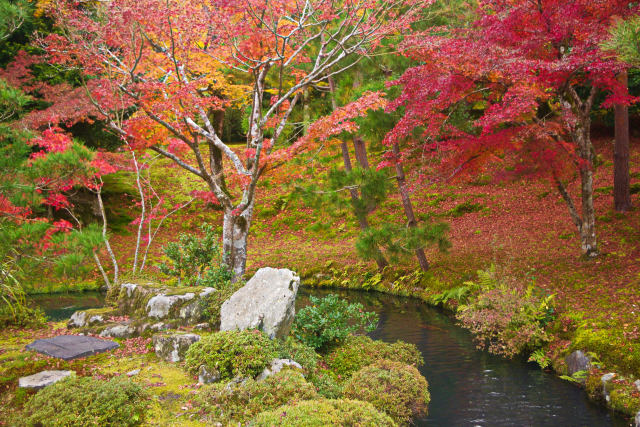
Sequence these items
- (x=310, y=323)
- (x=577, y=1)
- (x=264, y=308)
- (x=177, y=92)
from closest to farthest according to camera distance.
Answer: (x=264, y=308) → (x=310, y=323) → (x=577, y=1) → (x=177, y=92)

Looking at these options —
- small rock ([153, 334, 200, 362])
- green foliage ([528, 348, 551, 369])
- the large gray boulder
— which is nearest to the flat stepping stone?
small rock ([153, 334, 200, 362])

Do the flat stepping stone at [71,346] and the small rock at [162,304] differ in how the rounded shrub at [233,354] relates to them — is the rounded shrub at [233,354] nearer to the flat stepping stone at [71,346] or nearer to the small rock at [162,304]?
the flat stepping stone at [71,346]

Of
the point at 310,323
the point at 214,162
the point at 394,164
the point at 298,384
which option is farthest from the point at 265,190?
the point at 298,384

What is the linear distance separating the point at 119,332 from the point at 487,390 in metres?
5.74

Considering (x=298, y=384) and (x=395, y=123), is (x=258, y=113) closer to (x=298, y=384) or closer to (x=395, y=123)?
(x=395, y=123)

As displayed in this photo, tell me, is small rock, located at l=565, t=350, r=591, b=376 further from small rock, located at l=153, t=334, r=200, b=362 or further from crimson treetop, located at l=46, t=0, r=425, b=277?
crimson treetop, located at l=46, t=0, r=425, b=277

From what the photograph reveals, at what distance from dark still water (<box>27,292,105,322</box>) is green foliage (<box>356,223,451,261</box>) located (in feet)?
27.8

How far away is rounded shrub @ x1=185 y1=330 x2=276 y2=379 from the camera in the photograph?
488 centimetres

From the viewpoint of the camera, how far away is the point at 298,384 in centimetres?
446

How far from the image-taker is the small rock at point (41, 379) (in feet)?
15.0

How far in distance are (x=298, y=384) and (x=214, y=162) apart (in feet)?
38.6

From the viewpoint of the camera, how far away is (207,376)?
4.98 meters

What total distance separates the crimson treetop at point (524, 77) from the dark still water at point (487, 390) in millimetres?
3763

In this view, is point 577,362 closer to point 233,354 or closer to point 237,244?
point 233,354
